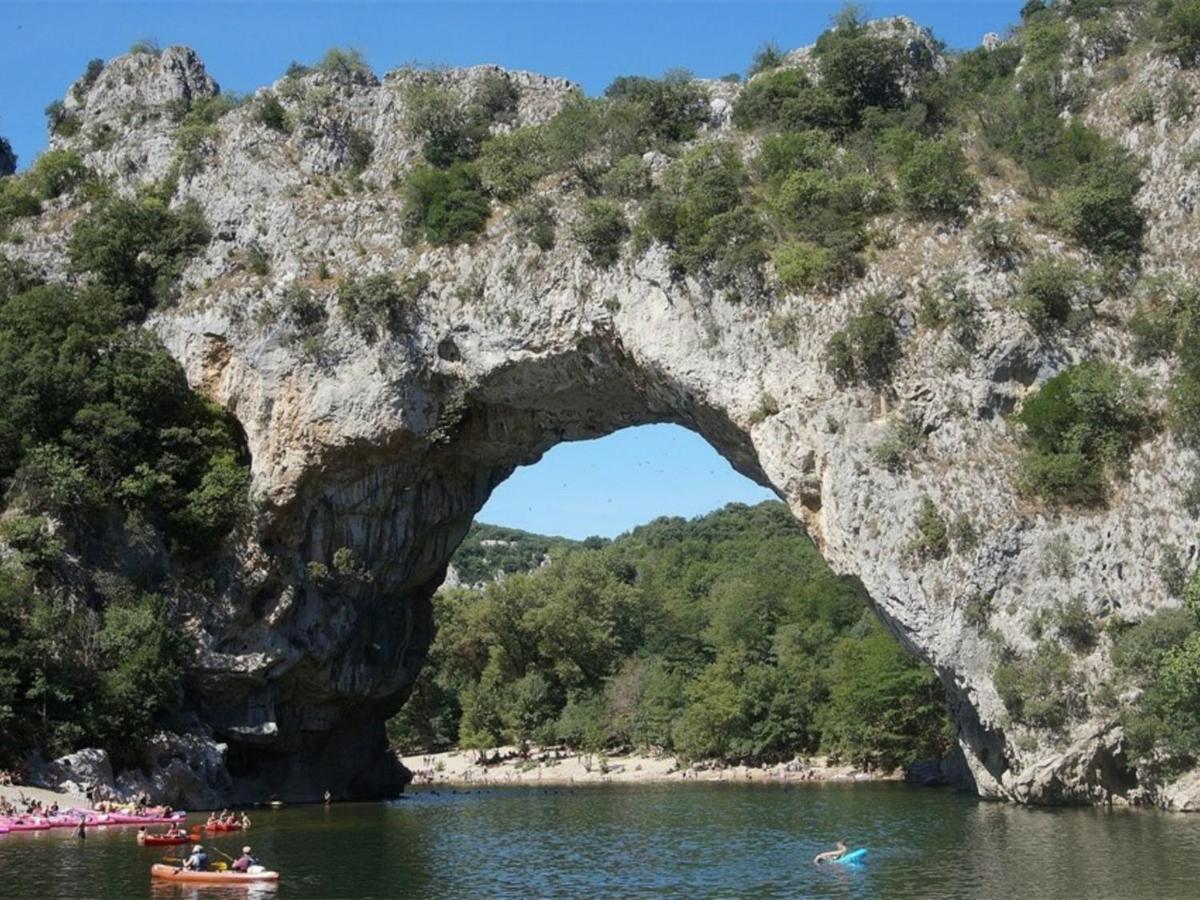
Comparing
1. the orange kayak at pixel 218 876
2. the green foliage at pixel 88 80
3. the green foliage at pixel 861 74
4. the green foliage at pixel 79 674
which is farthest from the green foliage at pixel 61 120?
the orange kayak at pixel 218 876

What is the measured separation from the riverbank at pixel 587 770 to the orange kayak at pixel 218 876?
39893 millimetres

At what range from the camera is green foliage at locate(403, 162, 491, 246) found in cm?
4631

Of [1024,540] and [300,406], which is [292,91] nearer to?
[300,406]

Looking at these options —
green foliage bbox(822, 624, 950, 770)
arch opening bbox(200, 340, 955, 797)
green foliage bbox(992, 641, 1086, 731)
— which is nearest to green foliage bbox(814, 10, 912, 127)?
arch opening bbox(200, 340, 955, 797)

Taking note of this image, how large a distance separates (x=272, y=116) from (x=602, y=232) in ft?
56.1

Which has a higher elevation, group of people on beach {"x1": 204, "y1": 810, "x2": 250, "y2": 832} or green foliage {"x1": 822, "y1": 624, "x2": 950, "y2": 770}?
green foliage {"x1": 822, "y1": 624, "x2": 950, "y2": 770}

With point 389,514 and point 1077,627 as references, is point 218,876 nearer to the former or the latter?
point 389,514

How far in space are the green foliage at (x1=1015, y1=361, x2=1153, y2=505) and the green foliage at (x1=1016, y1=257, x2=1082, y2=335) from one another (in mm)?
2408

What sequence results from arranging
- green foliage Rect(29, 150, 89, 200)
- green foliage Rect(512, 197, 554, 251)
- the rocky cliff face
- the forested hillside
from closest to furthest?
1. the rocky cliff face
2. green foliage Rect(512, 197, 554, 251)
3. green foliage Rect(29, 150, 89, 200)
4. the forested hillside

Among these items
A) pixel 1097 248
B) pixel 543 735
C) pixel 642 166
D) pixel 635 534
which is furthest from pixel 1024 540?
pixel 635 534

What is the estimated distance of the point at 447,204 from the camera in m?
46.8

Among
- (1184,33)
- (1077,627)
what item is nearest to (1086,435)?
(1077,627)

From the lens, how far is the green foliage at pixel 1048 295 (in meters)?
38.9

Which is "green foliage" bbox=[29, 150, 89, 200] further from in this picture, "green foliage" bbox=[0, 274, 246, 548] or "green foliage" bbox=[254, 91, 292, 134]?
"green foliage" bbox=[0, 274, 246, 548]
